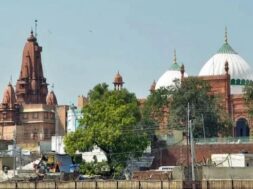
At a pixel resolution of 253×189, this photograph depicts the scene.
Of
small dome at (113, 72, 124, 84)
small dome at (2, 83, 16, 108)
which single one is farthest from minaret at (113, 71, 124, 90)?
small dome at (2, 83, 16, 108)

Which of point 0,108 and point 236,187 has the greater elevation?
point 0,108

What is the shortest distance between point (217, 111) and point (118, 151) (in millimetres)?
12486

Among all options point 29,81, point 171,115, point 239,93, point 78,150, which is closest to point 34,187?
point 78,150

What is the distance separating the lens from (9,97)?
85.6 metres

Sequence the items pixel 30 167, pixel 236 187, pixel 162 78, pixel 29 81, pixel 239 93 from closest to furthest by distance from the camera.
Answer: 1. pixel 236 187
2. pixel 30 167
3. pixel 239 93
4. pixel 162 78
5. pixel 29 81

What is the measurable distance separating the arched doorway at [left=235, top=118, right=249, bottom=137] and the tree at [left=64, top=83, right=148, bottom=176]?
733 inches

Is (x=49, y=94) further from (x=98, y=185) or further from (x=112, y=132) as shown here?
(x=98, y=185)

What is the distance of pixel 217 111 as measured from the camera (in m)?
60.6

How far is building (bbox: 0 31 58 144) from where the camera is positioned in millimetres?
82488

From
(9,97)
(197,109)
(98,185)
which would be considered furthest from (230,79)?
(98,185)

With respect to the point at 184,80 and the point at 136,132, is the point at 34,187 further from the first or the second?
the point at 184,80

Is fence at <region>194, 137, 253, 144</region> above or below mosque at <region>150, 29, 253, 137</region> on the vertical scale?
below

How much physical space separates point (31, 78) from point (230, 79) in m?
28.4

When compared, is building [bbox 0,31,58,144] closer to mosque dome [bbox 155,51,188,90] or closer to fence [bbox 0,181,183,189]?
mosque dome [bbox 155,51,188,90]
